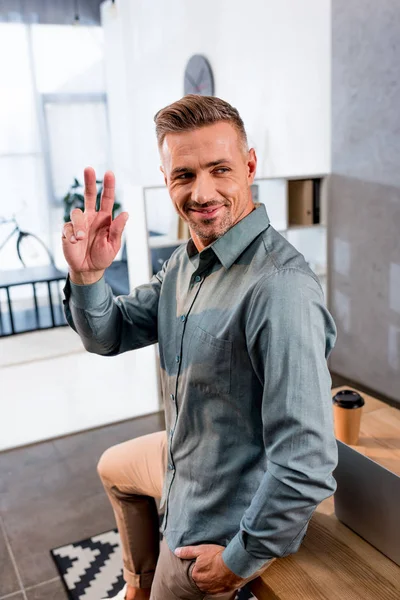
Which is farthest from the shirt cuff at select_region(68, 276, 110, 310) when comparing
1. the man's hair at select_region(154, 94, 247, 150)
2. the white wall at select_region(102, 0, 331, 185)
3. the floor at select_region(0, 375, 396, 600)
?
the white wall at select_region(102, 0, 331, 185)

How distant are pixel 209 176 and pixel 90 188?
27 centimetres

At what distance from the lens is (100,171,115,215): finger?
130 centimetres

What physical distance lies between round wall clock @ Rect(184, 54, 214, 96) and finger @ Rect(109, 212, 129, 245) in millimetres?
4223

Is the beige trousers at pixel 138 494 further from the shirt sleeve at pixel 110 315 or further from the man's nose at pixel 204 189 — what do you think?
the man's nose at pixel 204 189

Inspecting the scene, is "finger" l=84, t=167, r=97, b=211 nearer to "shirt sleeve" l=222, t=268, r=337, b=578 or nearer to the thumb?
"shirt sleeve" l=222, t=268, r=337, b=578

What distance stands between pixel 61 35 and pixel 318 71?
477cm

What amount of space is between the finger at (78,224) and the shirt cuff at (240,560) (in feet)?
2.30

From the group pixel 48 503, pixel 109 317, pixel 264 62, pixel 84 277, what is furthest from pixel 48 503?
pixel 264 62

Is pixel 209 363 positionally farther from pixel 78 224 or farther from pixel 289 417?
pixel 78 224

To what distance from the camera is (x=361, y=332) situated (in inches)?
152

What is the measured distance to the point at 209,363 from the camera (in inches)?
47.6

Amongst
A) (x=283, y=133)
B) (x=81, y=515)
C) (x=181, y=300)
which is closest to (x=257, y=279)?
(x=181, y=300)

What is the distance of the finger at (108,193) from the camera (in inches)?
51.3

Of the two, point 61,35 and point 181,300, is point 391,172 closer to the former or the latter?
point 181,300
